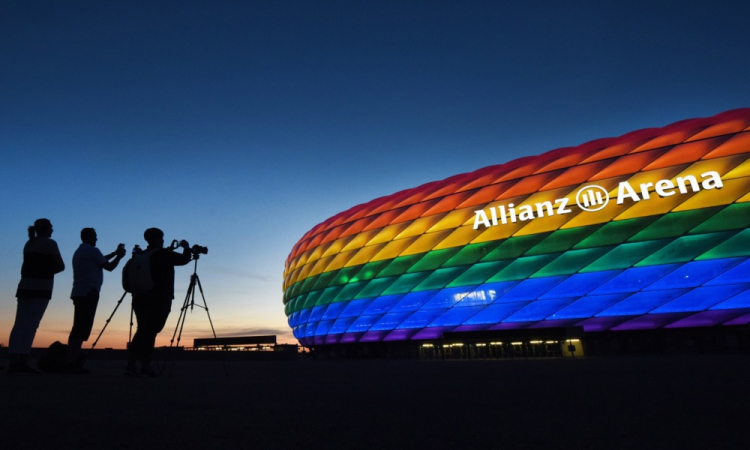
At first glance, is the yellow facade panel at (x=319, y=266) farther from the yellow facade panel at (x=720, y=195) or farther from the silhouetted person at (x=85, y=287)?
the silhouetted person at (x=85, y=287)

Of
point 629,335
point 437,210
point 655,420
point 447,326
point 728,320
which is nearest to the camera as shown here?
point 655,420

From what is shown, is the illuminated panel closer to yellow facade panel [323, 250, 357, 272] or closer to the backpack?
yellow facade panel [323, 250, 357, 272]

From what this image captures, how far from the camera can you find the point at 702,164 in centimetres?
1335

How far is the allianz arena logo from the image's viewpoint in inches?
523

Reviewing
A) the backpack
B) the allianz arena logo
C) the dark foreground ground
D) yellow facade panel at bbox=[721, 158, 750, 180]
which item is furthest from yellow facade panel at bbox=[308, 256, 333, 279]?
the dark foreground ground

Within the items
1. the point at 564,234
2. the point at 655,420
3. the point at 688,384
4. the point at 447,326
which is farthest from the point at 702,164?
the point at 655,420

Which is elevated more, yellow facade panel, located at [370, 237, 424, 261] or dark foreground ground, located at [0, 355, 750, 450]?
yellow facade panel, located at [370, 237, 424, 261]

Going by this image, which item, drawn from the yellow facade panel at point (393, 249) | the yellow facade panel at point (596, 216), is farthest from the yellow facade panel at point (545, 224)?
the yellow facade panel at point (393, 249)

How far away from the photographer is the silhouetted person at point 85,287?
5.14 metres

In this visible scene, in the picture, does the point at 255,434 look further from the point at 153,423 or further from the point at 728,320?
the point at 728,320

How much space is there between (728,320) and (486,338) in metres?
7.62

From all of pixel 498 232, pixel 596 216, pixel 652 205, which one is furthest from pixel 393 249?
pixel 652 205

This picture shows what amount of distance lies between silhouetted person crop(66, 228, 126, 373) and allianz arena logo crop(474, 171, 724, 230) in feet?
45.1

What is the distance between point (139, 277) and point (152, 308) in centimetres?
41
